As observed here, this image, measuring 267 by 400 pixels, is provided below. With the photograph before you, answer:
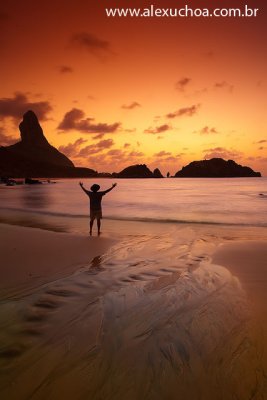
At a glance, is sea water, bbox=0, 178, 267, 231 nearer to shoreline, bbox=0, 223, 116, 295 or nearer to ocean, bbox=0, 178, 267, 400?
shoreline, bbox=0, 223, 116, 295

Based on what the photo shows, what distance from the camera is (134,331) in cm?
434

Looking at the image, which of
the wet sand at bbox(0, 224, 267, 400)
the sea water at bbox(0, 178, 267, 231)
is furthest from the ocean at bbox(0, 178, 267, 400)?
the sea water at bbox(0, 178, 267, 231)

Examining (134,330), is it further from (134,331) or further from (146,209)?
(146,209)

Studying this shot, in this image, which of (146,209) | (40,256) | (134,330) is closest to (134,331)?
(134,330)

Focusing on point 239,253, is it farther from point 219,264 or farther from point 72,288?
point 72,288

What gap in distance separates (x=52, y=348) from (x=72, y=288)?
2.20 metres

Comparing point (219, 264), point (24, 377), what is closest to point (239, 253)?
point (219, 264)

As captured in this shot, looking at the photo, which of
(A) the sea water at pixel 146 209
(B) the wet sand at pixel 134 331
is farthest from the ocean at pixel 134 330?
(A) the sea water at pixel 146 209

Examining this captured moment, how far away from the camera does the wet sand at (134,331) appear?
324 centimetres

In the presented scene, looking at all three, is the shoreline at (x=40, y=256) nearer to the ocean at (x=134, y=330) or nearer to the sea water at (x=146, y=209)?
the ocean at (x=134, y=330)

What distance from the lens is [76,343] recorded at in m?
3.98

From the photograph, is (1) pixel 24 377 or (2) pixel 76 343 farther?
(2) pixel 76 343

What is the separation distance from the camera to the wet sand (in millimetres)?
3242

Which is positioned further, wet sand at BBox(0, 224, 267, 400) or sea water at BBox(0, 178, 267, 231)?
sea water at BBox(0, 178, 267, 231)
